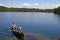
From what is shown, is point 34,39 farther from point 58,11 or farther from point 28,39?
point 58,11

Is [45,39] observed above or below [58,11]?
above

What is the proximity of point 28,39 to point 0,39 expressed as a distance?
7.38 m

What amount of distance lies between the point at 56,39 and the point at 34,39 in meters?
6.22

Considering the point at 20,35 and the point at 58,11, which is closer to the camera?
the point at 20,35

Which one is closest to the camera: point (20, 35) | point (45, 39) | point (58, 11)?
point (20, 35)

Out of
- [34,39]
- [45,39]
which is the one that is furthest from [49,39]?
[34,39]

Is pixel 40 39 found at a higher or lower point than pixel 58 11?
higher

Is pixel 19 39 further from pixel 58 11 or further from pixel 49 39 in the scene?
pixel 58 11

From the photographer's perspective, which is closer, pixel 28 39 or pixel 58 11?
pixel 28 39

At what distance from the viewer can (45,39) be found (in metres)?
44.5

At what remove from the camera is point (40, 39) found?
44000 millimetres

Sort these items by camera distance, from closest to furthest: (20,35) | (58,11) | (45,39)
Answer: (20,35), (45,39), (58,11)

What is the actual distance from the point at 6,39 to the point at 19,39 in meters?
4.03

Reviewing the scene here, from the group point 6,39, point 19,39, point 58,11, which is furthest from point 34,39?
point 58,11
